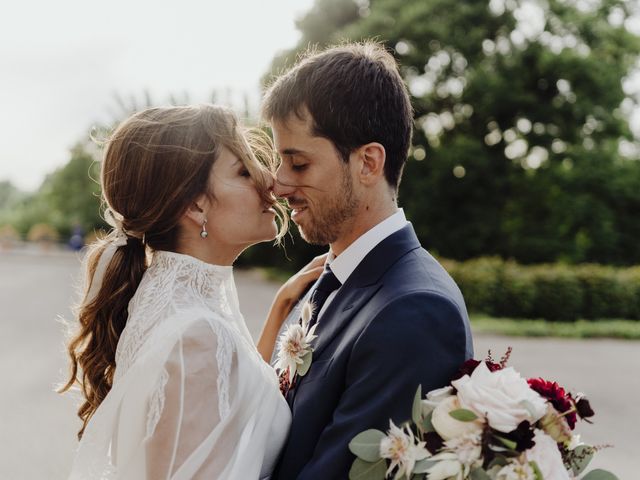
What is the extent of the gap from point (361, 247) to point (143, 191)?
2.61 feet

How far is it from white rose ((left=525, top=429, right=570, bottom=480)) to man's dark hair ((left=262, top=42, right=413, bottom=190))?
1.05m

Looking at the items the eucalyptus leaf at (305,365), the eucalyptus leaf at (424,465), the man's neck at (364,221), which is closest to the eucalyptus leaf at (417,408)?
the eucalyptus leaf at (424,465)

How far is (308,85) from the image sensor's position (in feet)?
7.25

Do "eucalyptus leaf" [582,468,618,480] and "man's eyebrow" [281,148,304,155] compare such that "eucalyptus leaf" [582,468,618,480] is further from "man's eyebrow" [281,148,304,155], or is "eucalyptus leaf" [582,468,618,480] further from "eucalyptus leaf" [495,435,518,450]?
"man's eyebrow" [281,148,304,155]

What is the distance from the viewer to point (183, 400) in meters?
1.86

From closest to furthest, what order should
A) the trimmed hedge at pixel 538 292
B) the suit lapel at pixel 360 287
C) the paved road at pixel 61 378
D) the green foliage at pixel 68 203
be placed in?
the suit lapel at pixel 360 287 → the paved road at pixel 61 378 → the trimmed hedge at pixel 538 292 → the green foliage at pixel 68 203

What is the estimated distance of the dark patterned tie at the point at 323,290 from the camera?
236 cm

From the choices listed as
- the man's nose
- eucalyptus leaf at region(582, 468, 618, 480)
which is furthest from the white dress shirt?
eucalyptus leaf at region(582, 468, 618, 480)

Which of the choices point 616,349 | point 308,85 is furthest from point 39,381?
point 616,349

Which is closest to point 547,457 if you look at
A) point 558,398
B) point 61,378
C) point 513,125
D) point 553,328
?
point 558,398

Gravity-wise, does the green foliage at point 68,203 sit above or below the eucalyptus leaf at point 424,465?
below

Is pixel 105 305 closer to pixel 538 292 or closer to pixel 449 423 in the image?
pixel 449 423

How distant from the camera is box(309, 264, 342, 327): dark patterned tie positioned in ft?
7.75

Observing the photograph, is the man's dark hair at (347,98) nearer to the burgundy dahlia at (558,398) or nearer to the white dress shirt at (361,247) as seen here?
the white dress shirt at (361,247)
